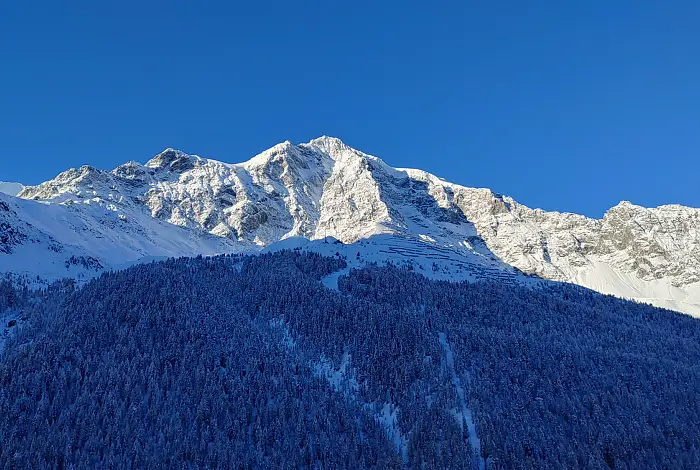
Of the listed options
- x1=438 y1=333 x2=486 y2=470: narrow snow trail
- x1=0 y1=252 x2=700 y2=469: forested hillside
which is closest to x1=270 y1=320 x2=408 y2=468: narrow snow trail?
x1=0 y1=252 x2=700 y2=469: forested hillside

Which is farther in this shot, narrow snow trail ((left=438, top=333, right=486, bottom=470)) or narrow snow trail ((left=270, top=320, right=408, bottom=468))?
narrow snow trail ((left=270, top=320, right=408, bottom=468))

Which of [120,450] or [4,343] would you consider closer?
[120,450]

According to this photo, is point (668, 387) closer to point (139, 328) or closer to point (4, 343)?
point (139, 328)

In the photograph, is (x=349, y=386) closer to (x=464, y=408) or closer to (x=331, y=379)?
(x=331, y=379)

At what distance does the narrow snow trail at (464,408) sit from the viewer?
61781mm

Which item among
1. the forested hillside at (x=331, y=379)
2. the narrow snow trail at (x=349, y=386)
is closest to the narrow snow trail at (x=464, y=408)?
the forested hillside at (x=331, y=379)

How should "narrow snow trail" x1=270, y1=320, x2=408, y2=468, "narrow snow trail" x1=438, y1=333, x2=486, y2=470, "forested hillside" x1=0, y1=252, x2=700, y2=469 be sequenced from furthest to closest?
→ "narrow snow trail" x1=270, y1=320, x2=408, y2=468, "narrow snow trail" x1=438, y1=333, x2=486, y2=470, "forested hillside" x1=0, y1=252, x2=700, y2=469

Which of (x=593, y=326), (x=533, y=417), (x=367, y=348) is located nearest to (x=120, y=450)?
(x=367, y=348)

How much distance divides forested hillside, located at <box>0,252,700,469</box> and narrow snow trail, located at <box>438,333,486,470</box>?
0.91 feet

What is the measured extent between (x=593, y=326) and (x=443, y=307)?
28559 mm

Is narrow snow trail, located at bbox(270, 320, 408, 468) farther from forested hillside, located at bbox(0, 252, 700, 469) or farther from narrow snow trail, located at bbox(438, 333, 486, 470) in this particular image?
narrow snow trail, located at bbox(438, 333, 486, 470)

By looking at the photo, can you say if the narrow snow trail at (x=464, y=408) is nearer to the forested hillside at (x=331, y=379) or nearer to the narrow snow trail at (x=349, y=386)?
the forested hillside at (x=331, y=379)

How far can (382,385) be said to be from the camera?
75938 mm

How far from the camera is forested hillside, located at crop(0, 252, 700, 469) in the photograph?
6072 cm
